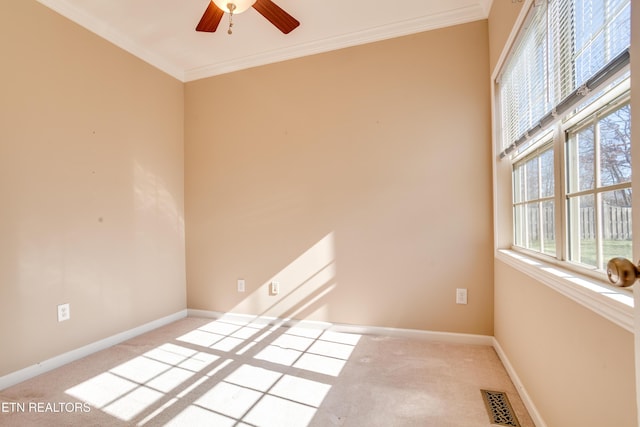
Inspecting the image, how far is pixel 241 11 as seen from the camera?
1683 mm

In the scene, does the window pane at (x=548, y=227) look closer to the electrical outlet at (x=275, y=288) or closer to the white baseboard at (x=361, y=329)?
the white baseboard at (x=361, y=329)

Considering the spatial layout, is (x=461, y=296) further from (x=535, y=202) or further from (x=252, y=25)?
(x=252, y=25)

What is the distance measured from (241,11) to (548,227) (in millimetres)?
1950

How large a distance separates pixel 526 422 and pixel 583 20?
1.78m

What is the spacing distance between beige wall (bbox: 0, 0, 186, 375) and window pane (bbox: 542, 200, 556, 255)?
3023 millimetres

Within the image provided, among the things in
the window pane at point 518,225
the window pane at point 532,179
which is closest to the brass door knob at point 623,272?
the window pane at point 532,179

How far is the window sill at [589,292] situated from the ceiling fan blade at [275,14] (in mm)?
1905

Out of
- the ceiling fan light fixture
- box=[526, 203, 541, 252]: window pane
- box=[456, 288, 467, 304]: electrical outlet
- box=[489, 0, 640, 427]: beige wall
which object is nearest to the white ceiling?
box=[489, 0, 640, 427]: beige wall

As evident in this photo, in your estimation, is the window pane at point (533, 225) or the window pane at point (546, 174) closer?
the window pane at point (546, 174)

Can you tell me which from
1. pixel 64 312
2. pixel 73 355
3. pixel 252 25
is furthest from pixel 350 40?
pixel 73 355

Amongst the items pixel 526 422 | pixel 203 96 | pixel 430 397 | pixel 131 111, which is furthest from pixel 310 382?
pixel 203 96

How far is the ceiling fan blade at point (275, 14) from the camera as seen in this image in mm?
1752

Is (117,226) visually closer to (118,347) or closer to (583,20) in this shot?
(118,347)

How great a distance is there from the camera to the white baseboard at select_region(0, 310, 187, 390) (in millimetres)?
1941
